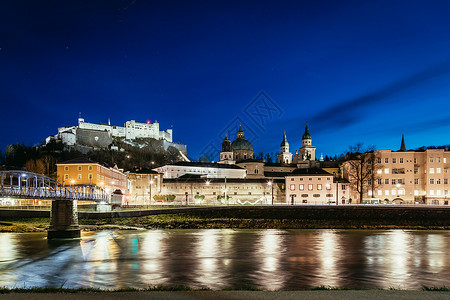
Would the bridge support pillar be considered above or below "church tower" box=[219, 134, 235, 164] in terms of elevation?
below

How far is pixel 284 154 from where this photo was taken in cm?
17038

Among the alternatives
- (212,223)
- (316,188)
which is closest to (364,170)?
(316,188)

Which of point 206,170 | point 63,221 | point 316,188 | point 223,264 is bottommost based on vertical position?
point 223,264

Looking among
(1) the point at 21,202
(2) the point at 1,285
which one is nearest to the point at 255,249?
(2) the point at 1,285

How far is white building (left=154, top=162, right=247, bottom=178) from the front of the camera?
408 feet

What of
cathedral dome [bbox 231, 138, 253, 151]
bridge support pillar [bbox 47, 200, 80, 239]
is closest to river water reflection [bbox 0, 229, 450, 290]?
bridge support pillar [bbox 47, 200, 80, 239]

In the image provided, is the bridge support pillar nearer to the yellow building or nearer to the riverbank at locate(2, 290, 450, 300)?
the riverbank at locate(2, 290, 450, 300)

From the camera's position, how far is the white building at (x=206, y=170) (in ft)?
408

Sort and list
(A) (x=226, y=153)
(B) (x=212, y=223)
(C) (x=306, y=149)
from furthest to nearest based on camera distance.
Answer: (C) (x=306, y=149), (A) (x=226, y=153), (B) (x=212, y=223)

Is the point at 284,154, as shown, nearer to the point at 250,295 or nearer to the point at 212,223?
the point at 212,223

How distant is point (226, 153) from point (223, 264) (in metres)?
137

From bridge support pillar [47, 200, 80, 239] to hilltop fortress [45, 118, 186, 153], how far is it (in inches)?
5169

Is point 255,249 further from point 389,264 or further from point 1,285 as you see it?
point 1,285

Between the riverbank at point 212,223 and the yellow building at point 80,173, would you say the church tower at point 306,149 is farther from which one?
the riverbank at point 212,223
